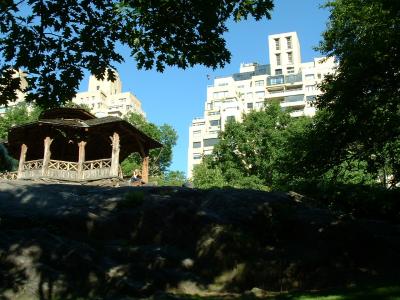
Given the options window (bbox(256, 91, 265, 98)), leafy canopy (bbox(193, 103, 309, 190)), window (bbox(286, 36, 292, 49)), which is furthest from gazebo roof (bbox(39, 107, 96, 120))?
window (bbox(286, 36, 292, 49))

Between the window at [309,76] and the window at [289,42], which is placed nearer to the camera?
the window at [309,76]

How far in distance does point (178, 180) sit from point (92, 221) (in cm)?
4301

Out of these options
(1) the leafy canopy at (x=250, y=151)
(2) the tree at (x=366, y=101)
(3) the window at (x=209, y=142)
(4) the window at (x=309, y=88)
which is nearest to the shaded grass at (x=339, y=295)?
(2) the tree at (x=366, y=101)

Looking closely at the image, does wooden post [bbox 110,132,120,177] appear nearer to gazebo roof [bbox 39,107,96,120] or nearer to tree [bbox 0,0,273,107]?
gazebo roof [bbox 39,107,96,120]

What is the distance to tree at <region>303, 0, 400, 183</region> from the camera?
14.5 m

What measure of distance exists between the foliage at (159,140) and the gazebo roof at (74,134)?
2352 cm

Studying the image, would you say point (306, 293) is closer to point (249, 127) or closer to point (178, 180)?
point (249, 127)

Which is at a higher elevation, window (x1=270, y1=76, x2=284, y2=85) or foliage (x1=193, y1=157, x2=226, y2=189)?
window (x1=270, y1=76, x2=284, y2=85)

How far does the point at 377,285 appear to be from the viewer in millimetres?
Result: 9367

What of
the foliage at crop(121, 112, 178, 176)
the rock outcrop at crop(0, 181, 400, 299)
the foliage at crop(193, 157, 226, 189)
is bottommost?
the rock outcrop at crop(0, 181, 400, 299)

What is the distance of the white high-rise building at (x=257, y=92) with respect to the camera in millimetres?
92375

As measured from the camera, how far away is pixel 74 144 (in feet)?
101

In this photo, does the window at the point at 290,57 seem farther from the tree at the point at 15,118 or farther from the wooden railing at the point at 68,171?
the wooden railing at the point at 68,171

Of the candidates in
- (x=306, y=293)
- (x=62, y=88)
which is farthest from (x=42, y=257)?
(x=306, y=293)
